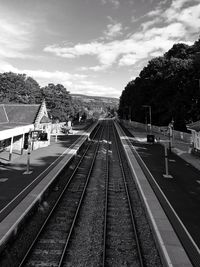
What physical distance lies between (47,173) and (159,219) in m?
11.1

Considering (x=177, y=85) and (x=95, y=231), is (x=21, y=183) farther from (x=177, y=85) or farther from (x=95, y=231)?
(x=177, y=85)

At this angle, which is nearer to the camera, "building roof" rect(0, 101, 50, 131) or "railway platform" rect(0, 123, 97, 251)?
"railway platform" rect(0, 123, 97, 251)

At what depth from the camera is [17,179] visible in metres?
17.8

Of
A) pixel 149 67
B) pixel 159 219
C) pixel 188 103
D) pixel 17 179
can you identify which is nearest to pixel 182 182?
pixel 159 219

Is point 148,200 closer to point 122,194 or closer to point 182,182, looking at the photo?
point 122,194

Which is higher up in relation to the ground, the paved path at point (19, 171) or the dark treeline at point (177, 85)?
the dark treeline at point (177, 85)

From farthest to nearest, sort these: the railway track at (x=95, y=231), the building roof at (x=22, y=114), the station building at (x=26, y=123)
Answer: the building roof at (x=22, y=114), the station building at (x=26, y=123), the railway track at (x=95, y=231)

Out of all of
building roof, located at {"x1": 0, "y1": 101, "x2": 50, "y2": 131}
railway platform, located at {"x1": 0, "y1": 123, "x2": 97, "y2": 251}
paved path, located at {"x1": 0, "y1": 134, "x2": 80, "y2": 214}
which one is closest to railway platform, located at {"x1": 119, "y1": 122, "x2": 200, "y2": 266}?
railway platform, located at {"x1": 0, "y1": 123, "x2": 97, "y2": 251}

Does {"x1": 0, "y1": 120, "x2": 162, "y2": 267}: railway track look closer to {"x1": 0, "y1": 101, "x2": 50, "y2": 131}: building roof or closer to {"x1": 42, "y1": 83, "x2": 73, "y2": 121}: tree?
{"x1": 0, "y1": 101, "x2": 50, "y2": 131}: building roof

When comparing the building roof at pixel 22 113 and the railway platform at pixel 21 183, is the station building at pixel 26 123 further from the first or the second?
the railway platform at pixel 21 183

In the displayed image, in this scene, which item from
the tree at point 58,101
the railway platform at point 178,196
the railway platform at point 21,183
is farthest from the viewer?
the tree at point 58,101

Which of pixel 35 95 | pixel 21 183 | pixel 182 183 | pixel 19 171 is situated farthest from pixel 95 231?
pixel 35 95

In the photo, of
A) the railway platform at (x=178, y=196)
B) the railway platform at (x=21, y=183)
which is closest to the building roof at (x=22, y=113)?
the railway platform at (x=21, y=183)

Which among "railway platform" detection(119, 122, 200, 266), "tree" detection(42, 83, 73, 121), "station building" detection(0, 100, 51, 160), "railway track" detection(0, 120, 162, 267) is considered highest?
"tree" detection(42, 83, 73, 121)
